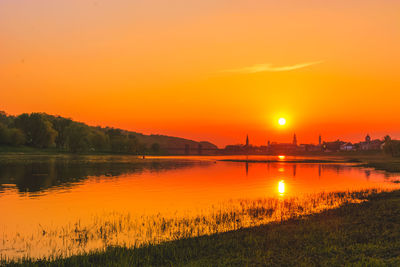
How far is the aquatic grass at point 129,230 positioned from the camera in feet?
78.5

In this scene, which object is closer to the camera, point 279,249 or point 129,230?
point 279,249

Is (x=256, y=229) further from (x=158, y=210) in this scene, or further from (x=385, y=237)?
(x=158, y=210)

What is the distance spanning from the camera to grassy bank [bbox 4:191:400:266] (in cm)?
1830

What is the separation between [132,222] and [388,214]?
23498 mm

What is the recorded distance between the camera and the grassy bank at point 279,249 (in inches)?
720

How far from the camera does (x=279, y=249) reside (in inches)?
814

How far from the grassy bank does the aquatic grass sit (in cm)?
240

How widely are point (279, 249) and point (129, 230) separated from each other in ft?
46.8

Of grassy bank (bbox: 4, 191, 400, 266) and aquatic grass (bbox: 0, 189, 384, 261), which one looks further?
aquatic grass (bbox: 0, 189, 384, 261)

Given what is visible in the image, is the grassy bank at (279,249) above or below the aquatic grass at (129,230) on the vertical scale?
above

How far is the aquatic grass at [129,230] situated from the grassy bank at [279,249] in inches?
94.7

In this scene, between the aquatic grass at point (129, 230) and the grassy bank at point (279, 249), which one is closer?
the grassy bank at point (279, 249)

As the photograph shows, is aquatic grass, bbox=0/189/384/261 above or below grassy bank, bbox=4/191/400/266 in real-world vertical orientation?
below

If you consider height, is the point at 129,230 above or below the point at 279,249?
below
